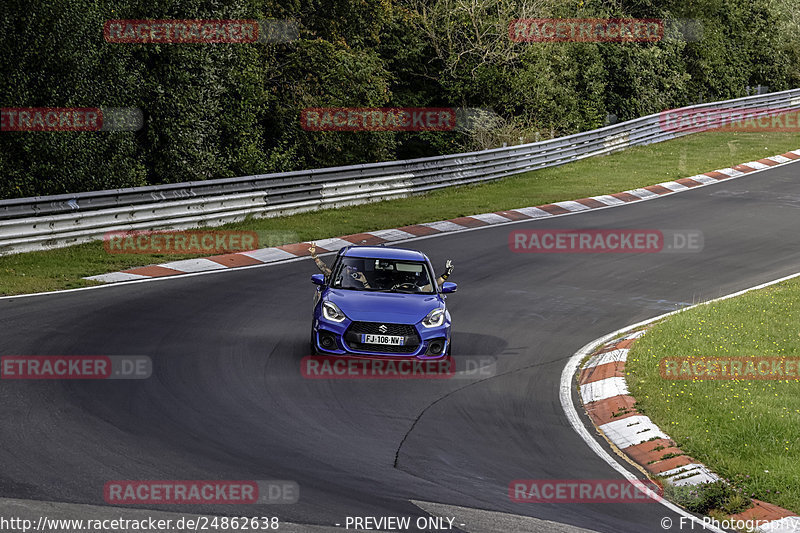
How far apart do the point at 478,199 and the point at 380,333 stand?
15.7 m

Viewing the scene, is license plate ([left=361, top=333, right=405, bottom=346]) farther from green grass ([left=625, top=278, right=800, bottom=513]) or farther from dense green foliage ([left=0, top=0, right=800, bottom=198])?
dense green foliage ([left=0, top=0, right=800, bottom=198])

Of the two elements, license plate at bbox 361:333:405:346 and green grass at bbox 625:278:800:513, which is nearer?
green grass at bbox 625:278:800:513

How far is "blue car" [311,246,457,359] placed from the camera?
12.5 meters

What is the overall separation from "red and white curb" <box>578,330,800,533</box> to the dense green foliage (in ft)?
44.4

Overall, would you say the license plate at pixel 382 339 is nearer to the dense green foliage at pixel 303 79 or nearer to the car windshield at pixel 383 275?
the car windshield at pixel 383 275

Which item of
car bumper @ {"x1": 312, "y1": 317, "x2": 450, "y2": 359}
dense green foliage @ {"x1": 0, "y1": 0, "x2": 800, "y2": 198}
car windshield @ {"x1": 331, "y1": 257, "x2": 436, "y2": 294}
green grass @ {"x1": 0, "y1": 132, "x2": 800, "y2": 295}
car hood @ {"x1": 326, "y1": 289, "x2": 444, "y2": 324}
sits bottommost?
green grass @ {"x1": 0, "y1": 132, "x2": 800, "y2": 295}

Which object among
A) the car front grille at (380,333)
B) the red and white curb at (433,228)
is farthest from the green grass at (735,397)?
the red and white curb at (433,228)

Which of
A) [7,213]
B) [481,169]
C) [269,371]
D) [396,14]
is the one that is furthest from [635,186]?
[269,371]

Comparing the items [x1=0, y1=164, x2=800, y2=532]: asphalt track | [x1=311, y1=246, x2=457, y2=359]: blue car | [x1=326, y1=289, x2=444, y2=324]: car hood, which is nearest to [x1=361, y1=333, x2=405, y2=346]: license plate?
[x1=311, y1=246, x2=457, y2=359]: blue car

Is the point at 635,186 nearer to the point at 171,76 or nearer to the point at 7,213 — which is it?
the point at 171,76

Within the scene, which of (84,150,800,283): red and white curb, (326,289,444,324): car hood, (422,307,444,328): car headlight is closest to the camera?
(326,289,444,324): car hood

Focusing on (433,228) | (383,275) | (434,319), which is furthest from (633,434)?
(433,228)

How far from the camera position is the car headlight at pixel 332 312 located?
41.3ft

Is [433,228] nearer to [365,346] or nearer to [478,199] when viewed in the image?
[478,199]
